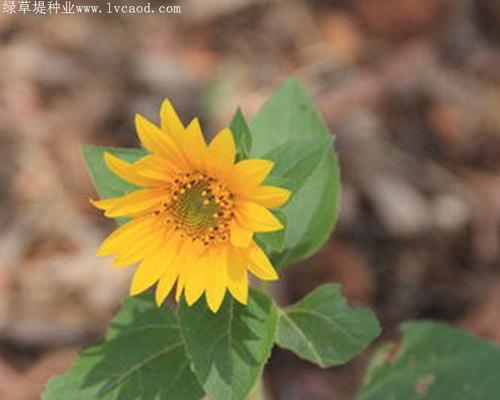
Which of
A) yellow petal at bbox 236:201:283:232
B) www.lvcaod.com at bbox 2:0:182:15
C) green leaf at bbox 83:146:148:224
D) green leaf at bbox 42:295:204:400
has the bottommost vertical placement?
green leaf at bbox 42:295:204:400

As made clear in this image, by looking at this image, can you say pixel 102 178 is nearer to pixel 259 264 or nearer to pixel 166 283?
pixel 166 283

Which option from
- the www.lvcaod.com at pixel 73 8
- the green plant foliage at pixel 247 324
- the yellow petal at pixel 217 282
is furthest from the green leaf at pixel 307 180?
the www.lvcaod.com at pixel 73 8

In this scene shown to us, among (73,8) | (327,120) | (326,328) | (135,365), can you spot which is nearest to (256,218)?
(326,328)

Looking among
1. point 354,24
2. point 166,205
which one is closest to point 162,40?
point 354,24

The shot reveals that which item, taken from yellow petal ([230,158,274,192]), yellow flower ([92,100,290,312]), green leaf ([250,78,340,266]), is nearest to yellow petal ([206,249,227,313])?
yellow flower ([92,100,290,312])

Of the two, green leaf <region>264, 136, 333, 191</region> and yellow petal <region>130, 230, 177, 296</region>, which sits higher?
green leaf <region>264, 136, 333, 191</region>

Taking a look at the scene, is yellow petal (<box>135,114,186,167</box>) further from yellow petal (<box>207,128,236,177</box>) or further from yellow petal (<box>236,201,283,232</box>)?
yellow petal (<box>236,201,283,232</box>)

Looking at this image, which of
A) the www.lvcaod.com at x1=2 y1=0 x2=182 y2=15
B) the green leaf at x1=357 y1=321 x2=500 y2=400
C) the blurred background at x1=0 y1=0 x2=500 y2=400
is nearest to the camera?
the green leaf at x1=357 y1=321 x2=500 y2=400
